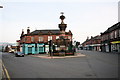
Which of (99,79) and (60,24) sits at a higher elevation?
(60,24)

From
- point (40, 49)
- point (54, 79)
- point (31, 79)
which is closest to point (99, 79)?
point (54, 79)

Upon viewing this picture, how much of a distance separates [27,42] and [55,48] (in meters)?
21.3

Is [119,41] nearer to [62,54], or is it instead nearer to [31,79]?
[62,54]

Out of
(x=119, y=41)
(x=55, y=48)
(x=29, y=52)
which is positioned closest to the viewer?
(x=55, y=48)

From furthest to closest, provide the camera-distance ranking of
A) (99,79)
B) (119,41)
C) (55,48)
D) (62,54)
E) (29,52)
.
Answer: (29,52) → (119,41) → (55,48) → (62,54) → (99,79)

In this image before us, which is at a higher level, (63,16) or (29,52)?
(63,16)

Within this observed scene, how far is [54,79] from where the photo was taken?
27.2 ft

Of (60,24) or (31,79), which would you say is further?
(60,24)

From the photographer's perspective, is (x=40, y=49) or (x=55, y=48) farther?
(x=40, y=49)

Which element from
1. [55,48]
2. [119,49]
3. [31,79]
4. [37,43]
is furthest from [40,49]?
[31,79]

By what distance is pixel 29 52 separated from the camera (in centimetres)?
5325

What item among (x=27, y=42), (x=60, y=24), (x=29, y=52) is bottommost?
(x=29, y=52)

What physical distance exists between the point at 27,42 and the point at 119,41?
30.6 m

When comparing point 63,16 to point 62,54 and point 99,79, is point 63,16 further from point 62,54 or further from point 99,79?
point 99,79
